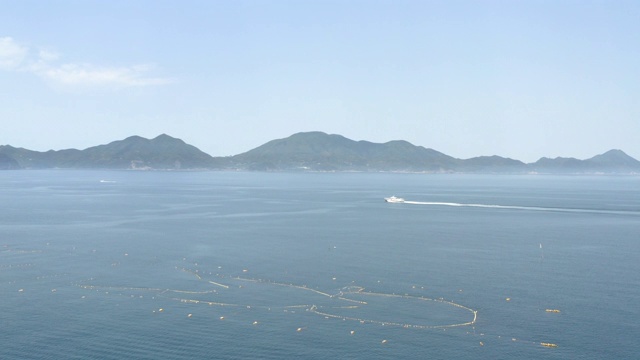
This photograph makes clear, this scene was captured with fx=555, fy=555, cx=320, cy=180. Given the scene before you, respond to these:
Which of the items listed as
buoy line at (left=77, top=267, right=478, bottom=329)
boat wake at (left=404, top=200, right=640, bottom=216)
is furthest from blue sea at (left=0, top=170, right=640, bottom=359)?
boat wake at (left=404, top=200, right=640, bottom=216)

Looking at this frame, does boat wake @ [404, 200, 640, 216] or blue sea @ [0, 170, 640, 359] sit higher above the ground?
boat wake @ [404, 200, 640, 216]

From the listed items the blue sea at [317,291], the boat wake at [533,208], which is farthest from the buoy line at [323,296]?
the boat wake at [533,208]

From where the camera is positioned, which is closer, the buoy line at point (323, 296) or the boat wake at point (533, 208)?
the buoy line at point (323, 296)

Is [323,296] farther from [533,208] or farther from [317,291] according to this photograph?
[533,208]

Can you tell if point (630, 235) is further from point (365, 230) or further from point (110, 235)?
point (110, 235)

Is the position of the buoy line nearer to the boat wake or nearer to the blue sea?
the blue sea

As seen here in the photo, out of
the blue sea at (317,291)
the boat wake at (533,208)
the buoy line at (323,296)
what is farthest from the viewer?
the boat wake at (533,208)

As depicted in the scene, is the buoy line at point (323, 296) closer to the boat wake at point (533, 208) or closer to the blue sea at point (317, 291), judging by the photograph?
the blue sea at point (317, 291)

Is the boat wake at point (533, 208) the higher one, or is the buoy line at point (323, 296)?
the boat wake at point (533, 208)

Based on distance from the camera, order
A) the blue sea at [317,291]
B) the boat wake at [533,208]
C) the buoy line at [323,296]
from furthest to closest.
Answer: the boat wake at [533,208]
the buoy line at [323,296]
the blue sea at [317,291]
